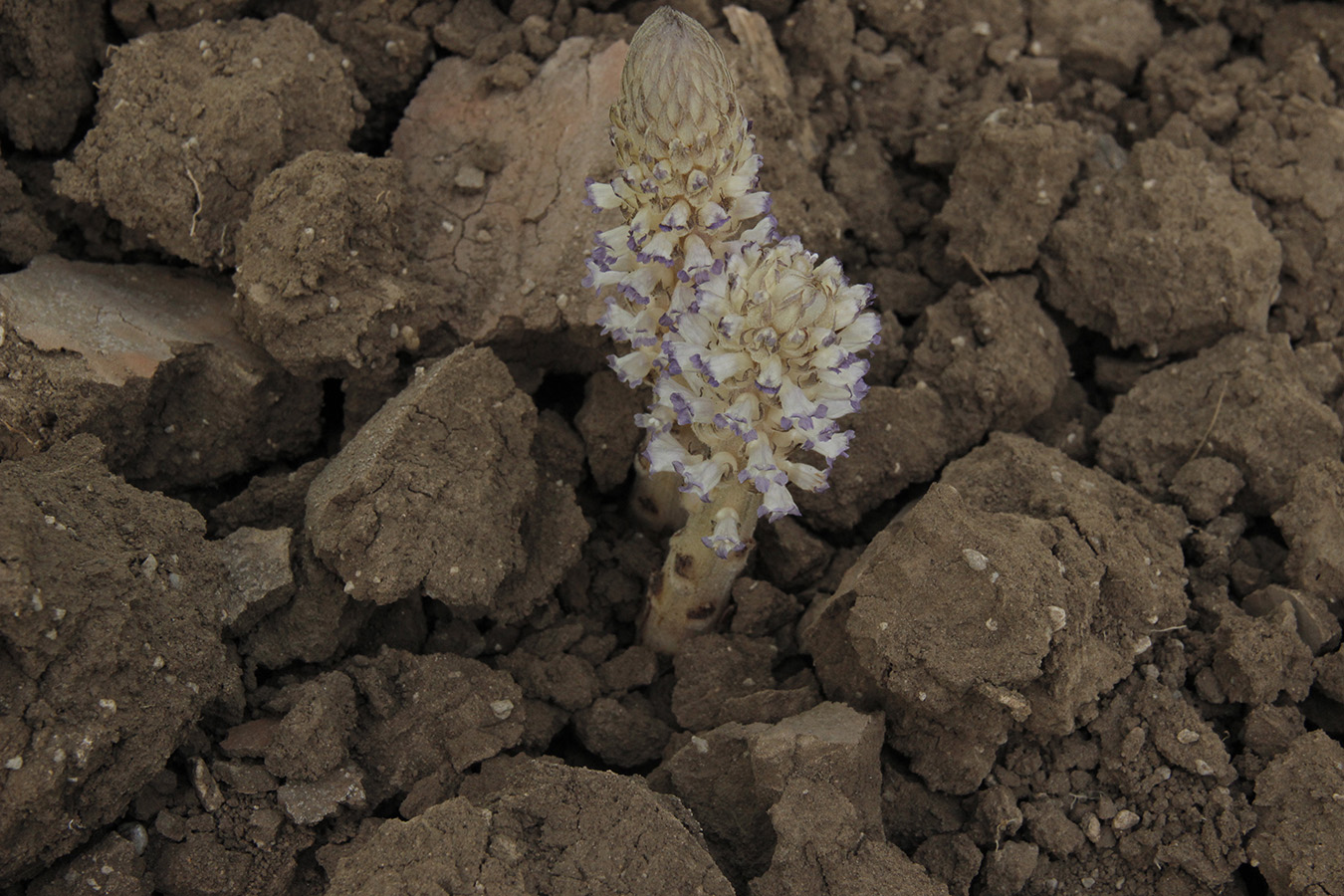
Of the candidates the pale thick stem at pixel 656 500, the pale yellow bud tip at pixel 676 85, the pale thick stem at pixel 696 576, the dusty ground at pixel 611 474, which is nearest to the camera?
the pale yellow bud tip at pixel 676 85

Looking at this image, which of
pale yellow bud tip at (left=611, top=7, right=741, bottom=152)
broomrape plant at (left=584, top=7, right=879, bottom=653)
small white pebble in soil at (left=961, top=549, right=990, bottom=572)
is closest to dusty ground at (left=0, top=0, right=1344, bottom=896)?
small white pebble in soil at (left=961, top=549, right=990, bottom=572)

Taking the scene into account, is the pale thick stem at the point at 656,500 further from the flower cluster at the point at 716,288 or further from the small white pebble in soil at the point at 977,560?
the small white pebble in soil at the point at 977,560

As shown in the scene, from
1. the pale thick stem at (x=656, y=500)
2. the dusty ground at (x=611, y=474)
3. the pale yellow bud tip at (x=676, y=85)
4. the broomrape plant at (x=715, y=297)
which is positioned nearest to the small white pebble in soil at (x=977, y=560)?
the dusty ground at (x=611, y=474)

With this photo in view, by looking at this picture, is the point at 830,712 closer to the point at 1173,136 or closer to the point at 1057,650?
the point at 1057,650

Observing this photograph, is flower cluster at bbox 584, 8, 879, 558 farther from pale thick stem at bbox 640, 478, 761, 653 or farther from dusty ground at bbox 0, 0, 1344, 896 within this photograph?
dusty ground at bbox 0, 0, 1344, 896

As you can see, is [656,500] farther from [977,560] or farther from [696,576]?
[977,560]

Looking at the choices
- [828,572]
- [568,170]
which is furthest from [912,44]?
[828,572]
